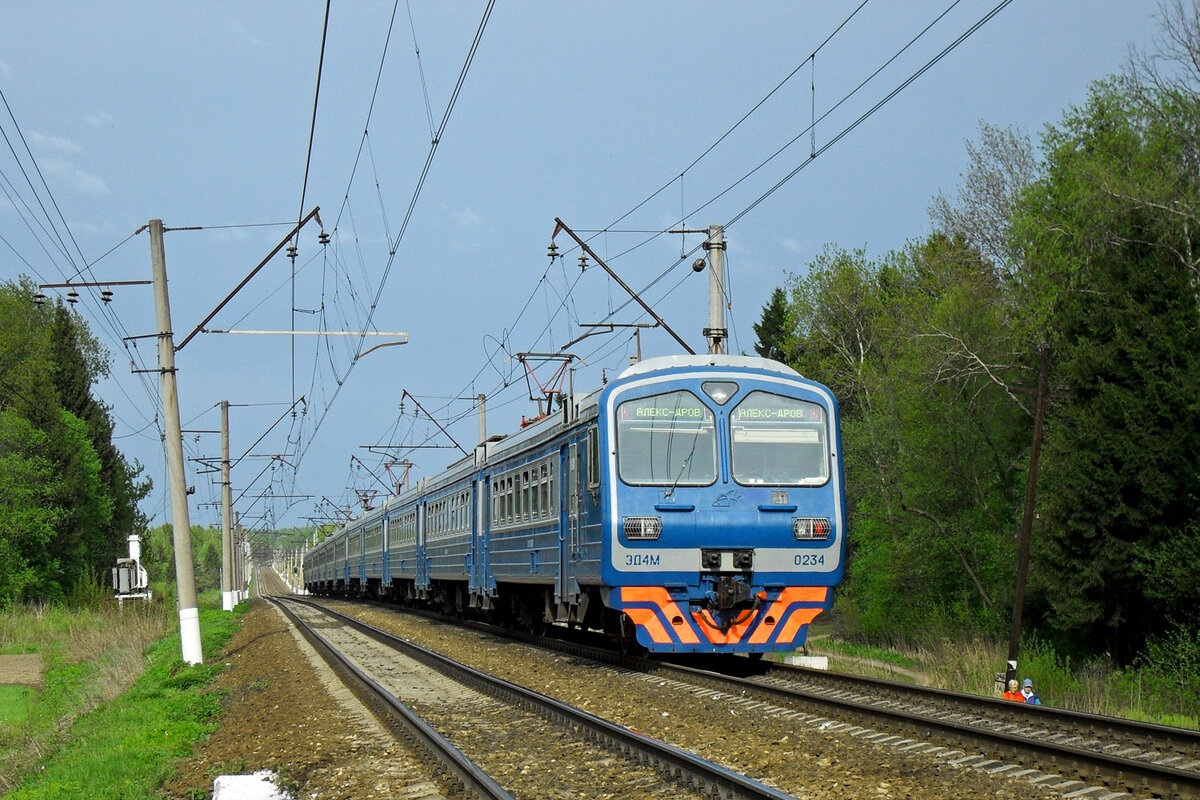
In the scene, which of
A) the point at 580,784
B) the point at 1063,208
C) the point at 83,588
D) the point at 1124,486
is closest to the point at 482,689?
the point at 580,784

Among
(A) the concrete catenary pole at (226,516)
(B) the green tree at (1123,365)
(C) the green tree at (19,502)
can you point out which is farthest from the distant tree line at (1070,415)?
(C) the green tree at (19,502)

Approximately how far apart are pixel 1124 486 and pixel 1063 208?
5593mm

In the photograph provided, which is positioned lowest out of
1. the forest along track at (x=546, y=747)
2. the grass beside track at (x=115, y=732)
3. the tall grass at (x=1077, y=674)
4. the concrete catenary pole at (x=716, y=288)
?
the tall grass at (x=1077, y=674)

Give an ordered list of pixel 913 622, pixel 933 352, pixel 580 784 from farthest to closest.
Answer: pixel 913 622, pixel 933 352, pixel 580 784

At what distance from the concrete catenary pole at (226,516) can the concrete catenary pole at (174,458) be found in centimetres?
1958

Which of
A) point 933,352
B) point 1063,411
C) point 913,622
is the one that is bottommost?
point 913,622

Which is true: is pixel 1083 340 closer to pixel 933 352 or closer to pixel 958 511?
pixel 933 352

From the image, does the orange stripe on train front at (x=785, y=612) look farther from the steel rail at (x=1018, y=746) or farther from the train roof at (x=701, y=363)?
the train roof at (x=701, y=363)

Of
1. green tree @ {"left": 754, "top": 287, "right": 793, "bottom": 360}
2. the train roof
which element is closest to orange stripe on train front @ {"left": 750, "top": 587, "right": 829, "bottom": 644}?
the train roof

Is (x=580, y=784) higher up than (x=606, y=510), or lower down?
lower down

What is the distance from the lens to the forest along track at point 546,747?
734 centimetres

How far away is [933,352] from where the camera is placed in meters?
28.0

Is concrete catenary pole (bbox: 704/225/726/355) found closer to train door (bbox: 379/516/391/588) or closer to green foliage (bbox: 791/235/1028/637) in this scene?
green foliage (bbox: 791/235/1028/637)

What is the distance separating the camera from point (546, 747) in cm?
912
